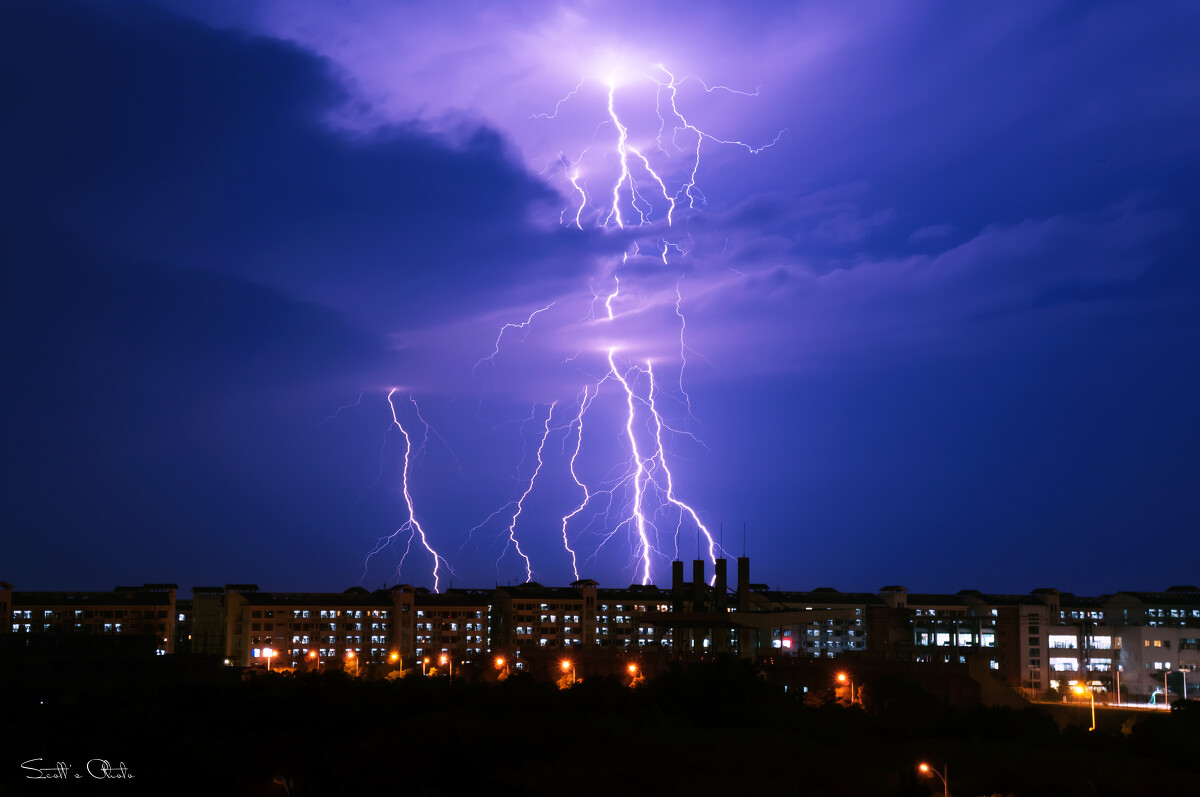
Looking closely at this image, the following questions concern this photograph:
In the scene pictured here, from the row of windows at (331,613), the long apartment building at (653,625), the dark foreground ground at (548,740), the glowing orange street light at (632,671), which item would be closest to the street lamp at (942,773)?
the dark foreground ground at (548,740)

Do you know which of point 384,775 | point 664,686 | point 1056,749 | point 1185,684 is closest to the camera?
point 384,775

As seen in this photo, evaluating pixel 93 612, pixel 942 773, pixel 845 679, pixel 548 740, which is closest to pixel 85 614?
pixel 93 612

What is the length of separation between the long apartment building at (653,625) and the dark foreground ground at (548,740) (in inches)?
535

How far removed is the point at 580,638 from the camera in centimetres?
7138

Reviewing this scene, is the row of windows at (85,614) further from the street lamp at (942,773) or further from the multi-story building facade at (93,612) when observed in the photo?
the street lamp at (942,773)

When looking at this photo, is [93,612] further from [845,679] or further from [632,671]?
[845,679]

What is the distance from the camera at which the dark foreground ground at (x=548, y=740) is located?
86.2 feet

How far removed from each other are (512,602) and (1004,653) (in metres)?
29.5

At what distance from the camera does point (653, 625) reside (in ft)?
178

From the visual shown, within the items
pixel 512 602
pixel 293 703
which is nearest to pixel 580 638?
pixel 512 602

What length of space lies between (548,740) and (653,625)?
2319 cm

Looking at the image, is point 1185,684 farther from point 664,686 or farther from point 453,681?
point 453,681

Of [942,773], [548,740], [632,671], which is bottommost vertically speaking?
[942,773]

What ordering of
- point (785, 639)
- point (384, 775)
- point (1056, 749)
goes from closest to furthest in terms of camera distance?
point (384, 775)
point (1056, 749)
point (785, 639)
